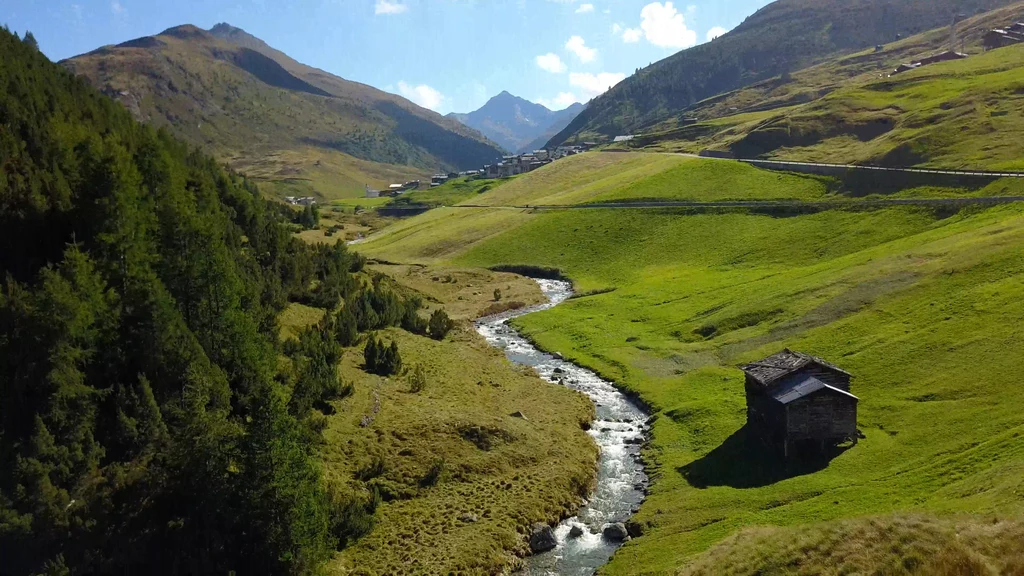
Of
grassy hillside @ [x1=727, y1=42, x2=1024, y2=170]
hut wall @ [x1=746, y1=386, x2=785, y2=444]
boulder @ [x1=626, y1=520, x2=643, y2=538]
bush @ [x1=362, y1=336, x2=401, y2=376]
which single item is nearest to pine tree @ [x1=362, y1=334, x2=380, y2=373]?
bush @ [x1=362, y1=336, x2=401, y2=376]

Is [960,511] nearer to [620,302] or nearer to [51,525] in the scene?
[51,525]

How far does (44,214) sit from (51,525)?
20.3 metres

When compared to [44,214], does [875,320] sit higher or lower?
lower

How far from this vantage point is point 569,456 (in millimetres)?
50250

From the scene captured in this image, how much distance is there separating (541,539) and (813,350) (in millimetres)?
34601

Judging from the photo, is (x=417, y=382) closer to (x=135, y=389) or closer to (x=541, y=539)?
(x=541, y=539)

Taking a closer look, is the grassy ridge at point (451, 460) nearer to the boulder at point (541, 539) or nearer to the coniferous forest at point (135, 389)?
the boulder at point (541, 539)

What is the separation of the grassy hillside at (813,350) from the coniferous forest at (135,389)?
62.2 ft

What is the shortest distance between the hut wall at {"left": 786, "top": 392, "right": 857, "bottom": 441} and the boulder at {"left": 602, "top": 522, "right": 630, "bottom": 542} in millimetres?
12904

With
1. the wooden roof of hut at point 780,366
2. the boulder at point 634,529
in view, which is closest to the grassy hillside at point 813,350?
the boulder at point 634,529

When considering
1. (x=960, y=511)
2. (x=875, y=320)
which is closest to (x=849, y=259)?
(x=875, y=320)

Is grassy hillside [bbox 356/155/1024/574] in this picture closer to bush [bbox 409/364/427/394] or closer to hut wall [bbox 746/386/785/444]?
hut wall [bbox 746/386/785/444]

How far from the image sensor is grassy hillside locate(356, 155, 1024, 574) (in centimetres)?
3672

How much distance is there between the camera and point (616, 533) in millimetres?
40875
